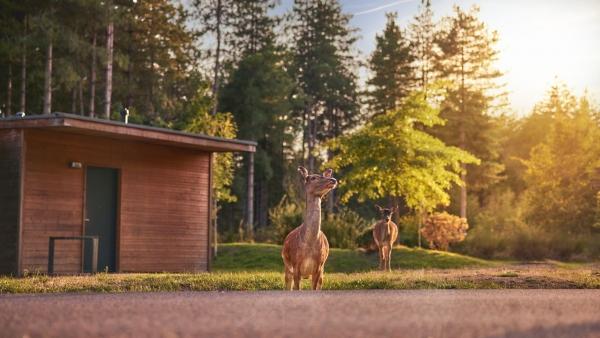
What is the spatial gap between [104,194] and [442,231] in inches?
644

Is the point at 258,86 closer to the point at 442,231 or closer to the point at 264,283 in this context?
the point at 442,231

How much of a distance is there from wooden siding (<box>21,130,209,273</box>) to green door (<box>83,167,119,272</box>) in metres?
0.21

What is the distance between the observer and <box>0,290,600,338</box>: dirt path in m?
6.25

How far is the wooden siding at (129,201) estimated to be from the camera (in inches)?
770

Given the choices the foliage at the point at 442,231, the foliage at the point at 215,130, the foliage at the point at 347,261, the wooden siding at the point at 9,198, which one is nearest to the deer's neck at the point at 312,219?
the wooden siding at the point at 9,198

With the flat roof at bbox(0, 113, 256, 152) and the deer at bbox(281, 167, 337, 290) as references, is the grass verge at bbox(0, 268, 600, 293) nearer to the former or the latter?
the deer at bbox(281, 167, 337, 290)

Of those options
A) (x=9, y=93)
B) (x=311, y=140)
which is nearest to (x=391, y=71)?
(x=311, y=140)

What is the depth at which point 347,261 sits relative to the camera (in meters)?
26.4

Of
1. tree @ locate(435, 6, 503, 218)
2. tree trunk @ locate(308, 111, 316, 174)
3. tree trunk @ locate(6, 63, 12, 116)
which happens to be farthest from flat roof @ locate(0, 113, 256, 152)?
tree trunk @ locate(308, 111, 316, 174)

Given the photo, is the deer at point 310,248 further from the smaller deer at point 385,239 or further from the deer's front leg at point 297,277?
the smaller deer at point 385,239

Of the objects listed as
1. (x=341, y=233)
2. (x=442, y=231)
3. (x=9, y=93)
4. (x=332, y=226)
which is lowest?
(x=341, y=233)

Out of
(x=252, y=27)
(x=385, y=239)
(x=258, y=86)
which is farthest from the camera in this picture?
(x=252, y=27)

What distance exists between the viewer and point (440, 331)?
6281 millimetres

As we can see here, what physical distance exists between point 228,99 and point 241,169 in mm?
4492
